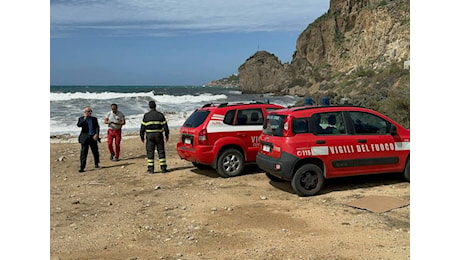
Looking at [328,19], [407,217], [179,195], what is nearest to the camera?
[407,217]

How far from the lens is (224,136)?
9500mm

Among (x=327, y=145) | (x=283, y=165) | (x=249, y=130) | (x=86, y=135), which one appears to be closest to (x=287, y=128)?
(x=283, y=165)

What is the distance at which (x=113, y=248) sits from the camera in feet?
18.1

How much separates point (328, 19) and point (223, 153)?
8256 cm

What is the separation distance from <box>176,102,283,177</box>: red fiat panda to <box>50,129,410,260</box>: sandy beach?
44cm

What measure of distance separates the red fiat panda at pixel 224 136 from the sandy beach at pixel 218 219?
44 centimetres

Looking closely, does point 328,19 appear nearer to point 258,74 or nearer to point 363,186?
point 258,74

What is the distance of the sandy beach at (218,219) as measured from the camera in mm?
5281

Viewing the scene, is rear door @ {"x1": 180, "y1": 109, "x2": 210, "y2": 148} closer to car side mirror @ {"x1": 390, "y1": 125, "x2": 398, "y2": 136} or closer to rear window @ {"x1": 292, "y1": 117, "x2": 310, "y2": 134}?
rear window @ {"x1": 292, "y1": 117, "x2": 310, "y2": 134}

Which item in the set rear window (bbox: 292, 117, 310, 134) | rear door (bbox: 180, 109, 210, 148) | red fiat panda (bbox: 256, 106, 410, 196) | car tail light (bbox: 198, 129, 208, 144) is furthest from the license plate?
rear door (bbox: 180, 109, 210, 148)

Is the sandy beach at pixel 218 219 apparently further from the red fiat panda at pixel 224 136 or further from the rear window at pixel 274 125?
the rear window at pixel 274 125

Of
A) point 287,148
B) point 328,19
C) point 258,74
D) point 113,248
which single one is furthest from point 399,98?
point 258,74

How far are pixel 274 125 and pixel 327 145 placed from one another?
1.08 meters

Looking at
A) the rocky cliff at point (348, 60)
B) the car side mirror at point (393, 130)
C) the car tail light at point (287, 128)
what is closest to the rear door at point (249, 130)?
the car tail light at point (287, 128)
